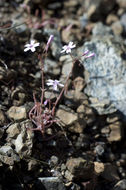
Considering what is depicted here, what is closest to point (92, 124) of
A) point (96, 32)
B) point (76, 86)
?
point (76, 86)

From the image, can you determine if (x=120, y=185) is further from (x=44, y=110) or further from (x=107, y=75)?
(x=107, y=75)

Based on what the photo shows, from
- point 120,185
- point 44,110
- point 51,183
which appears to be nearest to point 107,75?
point 44,110

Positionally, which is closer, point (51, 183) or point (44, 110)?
point (51, 183)

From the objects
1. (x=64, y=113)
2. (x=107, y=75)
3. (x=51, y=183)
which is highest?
(x=107, y=75)

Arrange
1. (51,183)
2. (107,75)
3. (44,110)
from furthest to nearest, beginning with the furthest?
(107,75)
(44,110)
(51,183)

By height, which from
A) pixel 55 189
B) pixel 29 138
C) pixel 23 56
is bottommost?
pixel 55 189

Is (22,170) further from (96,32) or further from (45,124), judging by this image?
(96,32)

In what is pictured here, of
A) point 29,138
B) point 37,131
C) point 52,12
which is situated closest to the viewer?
point 29,138

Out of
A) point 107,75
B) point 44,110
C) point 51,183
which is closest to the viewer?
point 51,183
